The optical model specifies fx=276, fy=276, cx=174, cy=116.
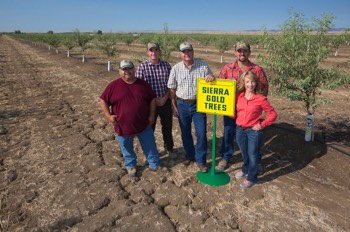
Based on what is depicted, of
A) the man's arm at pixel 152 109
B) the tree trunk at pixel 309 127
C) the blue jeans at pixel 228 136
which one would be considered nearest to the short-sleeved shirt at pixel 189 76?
the man's arm at pixel 152 109

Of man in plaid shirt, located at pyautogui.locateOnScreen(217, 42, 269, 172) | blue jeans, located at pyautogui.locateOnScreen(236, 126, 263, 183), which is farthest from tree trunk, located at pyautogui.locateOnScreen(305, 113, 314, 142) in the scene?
blue jeans, located at pyautogui.locateOnScreen(236, 126, 263, 183)

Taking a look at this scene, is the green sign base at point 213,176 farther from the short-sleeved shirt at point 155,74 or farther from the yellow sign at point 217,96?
the short-sleeved shirt at point 155,74

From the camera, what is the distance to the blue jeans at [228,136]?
4.76 meters

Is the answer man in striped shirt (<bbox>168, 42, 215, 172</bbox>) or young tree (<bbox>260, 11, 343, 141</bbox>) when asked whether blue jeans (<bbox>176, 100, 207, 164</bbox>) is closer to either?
man in striped shirt (<bbox>168, 42, 215, 172</bbox>)

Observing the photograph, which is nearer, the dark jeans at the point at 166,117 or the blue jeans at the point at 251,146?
the blue jeans at the point at 251,146

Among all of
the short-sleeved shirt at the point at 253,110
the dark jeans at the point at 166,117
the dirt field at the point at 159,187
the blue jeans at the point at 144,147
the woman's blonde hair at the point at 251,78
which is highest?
the woman's blonde hair at the point at 251,78

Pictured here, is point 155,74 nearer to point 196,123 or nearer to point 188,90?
point 188,90

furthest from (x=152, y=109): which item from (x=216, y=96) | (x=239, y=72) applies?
(x=239, y=72)

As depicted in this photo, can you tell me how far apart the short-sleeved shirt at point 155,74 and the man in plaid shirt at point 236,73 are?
961 millimetres

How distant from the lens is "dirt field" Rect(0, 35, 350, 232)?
141 inches

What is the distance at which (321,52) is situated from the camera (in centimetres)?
503

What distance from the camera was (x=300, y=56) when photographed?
518 cm

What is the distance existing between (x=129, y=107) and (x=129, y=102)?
0.26 feet

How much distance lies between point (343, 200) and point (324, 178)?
2.24ft
